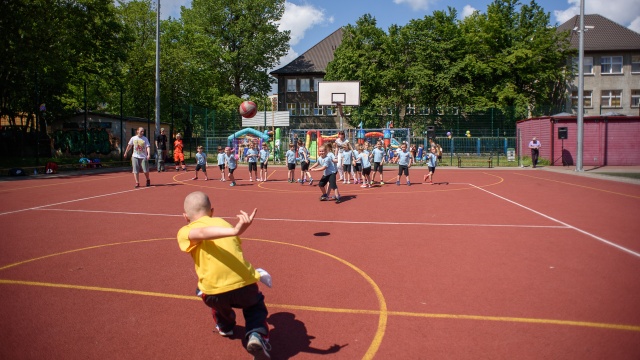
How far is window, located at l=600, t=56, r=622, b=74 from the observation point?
49.6 metres

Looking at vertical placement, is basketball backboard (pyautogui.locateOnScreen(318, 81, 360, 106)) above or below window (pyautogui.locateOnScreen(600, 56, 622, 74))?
below

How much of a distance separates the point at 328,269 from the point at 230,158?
12.8 m

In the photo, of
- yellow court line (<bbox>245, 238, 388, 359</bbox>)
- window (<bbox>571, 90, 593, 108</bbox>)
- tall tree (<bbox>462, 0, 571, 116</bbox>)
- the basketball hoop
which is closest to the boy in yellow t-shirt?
yellow court line (<bbox>245, 238, 388, 359</bbox>)

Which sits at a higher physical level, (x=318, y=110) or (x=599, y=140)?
(x=318, y=110)

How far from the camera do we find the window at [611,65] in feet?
163

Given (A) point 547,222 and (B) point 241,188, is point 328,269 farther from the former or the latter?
(B) point 241,188

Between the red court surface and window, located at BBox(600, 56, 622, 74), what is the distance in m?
48.7

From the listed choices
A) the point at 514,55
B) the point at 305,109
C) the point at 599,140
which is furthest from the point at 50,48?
the point at 514,55

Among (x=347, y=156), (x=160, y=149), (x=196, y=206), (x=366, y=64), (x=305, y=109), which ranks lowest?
(x=196, y=206)

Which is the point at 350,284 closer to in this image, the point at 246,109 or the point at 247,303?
the point at 247,303

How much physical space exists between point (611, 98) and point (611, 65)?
387 centimetres

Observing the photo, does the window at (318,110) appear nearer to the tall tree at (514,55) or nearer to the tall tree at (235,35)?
the tall tree at (235,35)

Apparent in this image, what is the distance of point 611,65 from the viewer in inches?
1956

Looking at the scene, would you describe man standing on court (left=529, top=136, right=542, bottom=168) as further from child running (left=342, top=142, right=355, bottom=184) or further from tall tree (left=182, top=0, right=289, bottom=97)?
tall tree (left=182, top=0, right=289, bottom=97)
